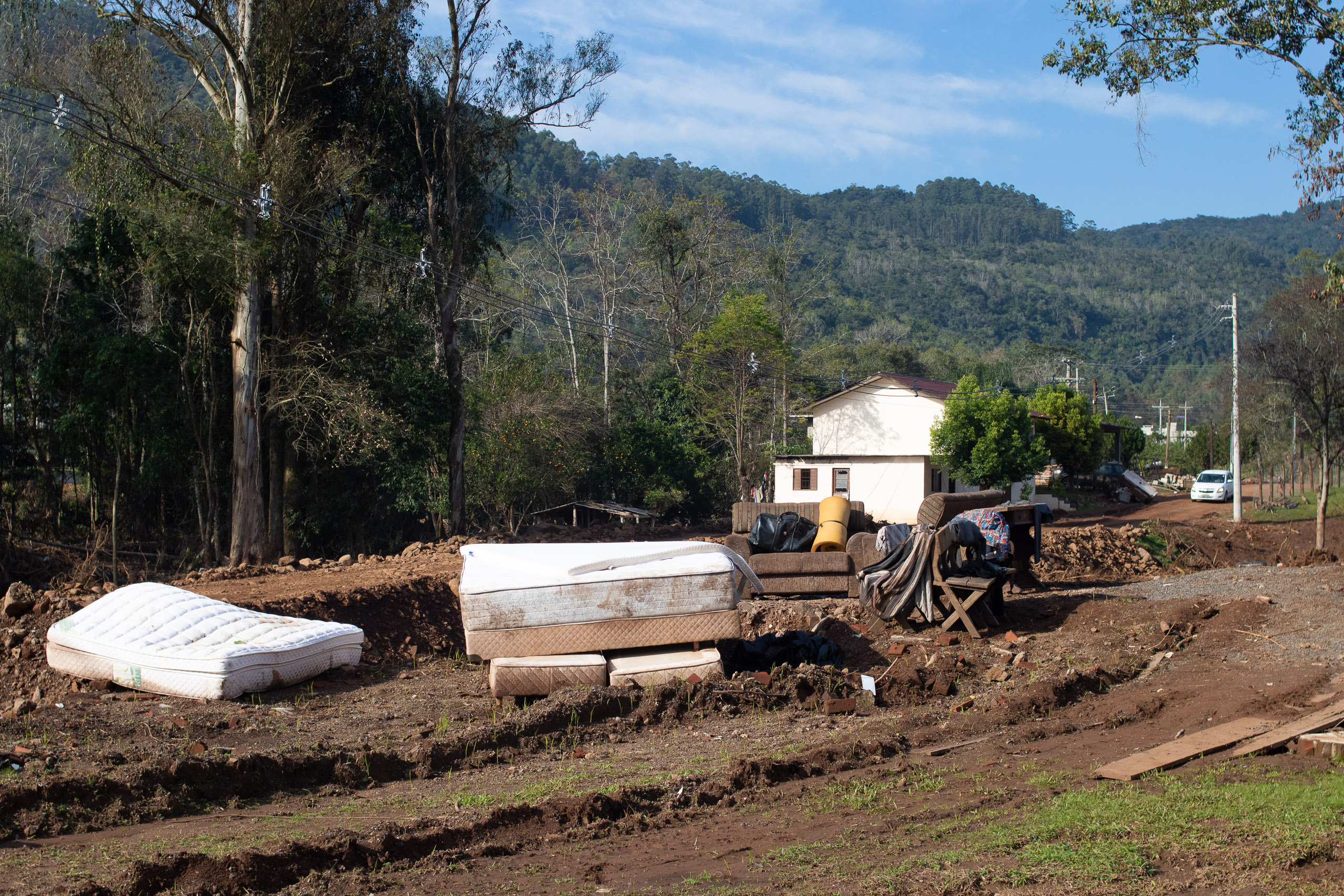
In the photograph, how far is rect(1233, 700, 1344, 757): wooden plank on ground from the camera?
258 inches

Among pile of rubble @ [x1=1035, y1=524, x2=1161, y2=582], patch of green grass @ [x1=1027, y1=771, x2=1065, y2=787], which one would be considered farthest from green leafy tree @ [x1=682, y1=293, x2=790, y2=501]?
patch of green grass @ [x1=1027, y1=771, x2=1065, y2=787]

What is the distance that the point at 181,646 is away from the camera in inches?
334

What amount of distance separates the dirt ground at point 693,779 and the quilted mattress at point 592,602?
0.59 meters

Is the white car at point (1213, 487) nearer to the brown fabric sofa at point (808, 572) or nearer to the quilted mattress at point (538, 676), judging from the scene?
the brown fabric sofa at point (808, 572)

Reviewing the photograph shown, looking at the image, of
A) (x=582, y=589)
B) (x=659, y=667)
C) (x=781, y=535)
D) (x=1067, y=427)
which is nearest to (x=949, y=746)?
(x=659, y=667)

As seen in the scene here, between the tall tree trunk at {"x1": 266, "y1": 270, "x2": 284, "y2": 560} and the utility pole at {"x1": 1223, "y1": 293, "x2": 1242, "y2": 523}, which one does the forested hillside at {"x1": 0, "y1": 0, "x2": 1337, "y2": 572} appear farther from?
the utility pole at {"x1": 1223, "y1": 293, "x2": 1242, "y2": 523}

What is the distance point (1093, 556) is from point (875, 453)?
17181 mm

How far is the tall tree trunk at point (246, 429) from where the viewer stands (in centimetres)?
1914

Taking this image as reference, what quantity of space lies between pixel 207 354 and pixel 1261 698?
62.7 ft

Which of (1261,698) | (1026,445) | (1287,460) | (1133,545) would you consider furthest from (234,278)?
(1287,460)

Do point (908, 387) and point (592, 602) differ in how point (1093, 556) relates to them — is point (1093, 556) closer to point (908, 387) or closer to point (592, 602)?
point (908, 387)

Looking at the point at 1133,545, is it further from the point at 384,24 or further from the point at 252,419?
the point at 384,24

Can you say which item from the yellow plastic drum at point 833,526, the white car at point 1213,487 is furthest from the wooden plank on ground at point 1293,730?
the white car at point 1213,487

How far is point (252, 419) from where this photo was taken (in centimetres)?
1941
